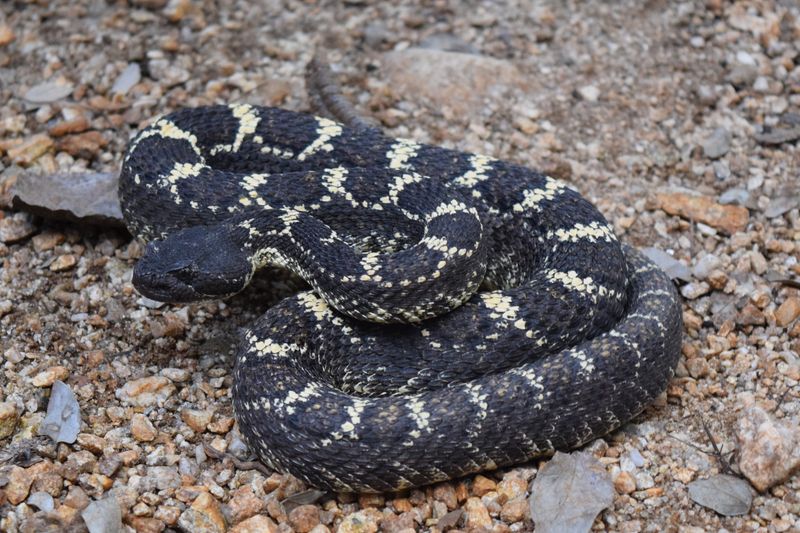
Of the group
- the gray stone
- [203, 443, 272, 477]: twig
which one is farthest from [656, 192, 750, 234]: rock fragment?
[203, 443, 272, 477]: twig

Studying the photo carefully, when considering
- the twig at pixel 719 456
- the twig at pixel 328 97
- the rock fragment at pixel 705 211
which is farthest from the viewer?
the twig at pixel 328 97

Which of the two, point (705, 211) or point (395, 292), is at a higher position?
point (395, 292)

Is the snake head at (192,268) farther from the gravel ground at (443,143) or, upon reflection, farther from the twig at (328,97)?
the twig at (328,97)

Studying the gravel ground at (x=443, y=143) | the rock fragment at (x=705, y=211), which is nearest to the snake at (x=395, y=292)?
the gravel ground at (x=443, y=143)

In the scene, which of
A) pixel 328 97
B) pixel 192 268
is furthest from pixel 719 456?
pixel 328 97

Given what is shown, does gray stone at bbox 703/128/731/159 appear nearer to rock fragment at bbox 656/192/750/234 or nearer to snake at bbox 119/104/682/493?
rock fragment at bbox 656/192/750/234

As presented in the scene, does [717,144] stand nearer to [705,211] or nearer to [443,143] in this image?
[705,211]

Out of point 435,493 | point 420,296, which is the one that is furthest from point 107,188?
point 435,493
